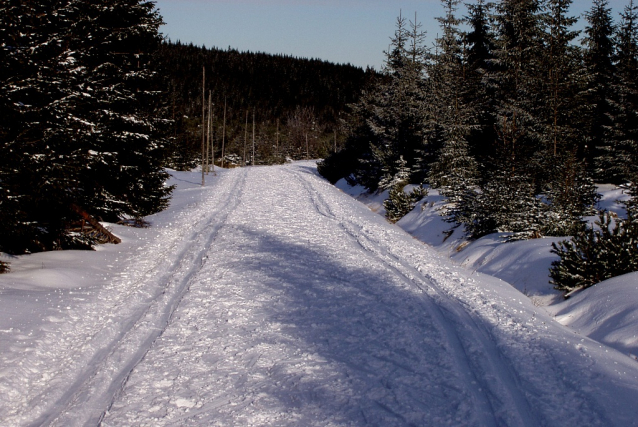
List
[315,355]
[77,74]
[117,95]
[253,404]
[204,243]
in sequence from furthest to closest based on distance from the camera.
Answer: [117,95]
[204,243]
[77,74]
[315,355]
[253,404]

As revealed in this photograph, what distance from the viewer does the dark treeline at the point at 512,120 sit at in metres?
15.5

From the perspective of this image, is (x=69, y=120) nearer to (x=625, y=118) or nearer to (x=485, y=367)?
(x=485, y=367)

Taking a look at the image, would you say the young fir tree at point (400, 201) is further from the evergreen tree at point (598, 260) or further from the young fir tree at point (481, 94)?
the evergreen tree at point (598, 260)

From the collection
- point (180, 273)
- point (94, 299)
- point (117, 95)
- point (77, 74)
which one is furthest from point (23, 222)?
point (117, 95)

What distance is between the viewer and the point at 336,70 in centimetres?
17838

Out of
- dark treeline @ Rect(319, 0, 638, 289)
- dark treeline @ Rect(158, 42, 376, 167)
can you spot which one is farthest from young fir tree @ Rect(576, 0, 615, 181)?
dark treeline @ Rect(158, 42, 376, 167)

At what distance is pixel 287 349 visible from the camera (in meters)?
6.21

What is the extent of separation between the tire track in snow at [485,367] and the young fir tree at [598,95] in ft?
66.0

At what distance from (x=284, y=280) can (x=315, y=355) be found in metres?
3.66

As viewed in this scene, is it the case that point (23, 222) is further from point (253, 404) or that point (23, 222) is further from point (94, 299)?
point (253, 404)

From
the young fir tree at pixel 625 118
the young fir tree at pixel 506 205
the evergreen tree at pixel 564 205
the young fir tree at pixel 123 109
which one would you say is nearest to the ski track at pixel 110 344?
the young fir tree at pixel 123 109

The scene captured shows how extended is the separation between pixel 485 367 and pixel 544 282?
5.69 metres

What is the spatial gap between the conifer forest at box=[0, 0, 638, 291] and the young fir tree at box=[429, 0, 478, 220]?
0.34 ft

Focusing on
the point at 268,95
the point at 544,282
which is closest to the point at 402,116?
the point at 544,282
